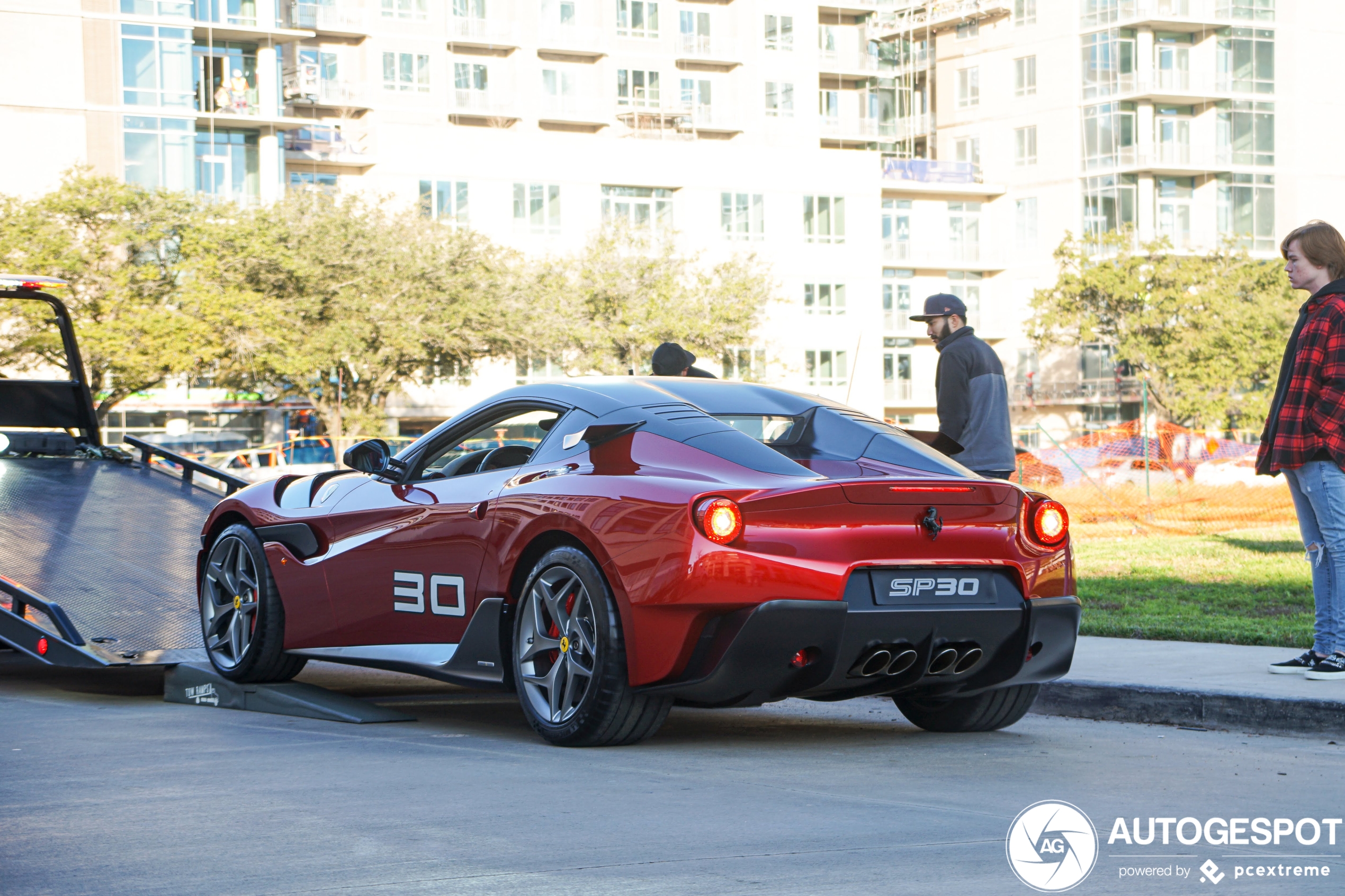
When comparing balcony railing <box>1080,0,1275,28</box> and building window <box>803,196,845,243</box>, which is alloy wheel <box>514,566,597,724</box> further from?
balcony railing <box>1080,0,1275,28</box>

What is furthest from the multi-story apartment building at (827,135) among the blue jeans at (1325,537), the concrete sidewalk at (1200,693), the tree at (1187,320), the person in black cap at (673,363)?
the blue jeans at (1325,537)

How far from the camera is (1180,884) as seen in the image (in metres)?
4.14

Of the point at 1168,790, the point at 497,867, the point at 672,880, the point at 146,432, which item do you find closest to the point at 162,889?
the point at 497,867

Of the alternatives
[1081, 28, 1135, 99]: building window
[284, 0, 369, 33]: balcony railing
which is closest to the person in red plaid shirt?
[284, 0, 369, 33]: balcony railing

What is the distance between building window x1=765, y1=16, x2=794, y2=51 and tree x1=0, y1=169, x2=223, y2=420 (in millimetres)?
38837

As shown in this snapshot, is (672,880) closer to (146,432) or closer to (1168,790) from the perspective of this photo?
(1168,790)

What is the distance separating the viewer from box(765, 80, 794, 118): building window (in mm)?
82312

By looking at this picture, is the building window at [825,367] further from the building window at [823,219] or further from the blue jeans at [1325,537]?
the blue jeans at [1325,537]

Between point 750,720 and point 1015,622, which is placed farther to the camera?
point 750,720

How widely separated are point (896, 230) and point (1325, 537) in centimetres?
7464

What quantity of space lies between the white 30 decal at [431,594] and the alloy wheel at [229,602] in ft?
3.50

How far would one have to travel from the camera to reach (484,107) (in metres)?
Result: 75.9

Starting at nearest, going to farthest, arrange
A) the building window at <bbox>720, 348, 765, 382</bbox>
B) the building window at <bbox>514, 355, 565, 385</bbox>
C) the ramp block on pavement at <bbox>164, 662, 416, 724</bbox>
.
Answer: the ramp block on pavement at <bbox>164, 662, 416, 724</bbox> → the building window at <bbox>514, 355, 565, 385</bbox> → the building window at <bbox>720, 348, 765, 382</bbox>

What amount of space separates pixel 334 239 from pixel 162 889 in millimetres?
50886
